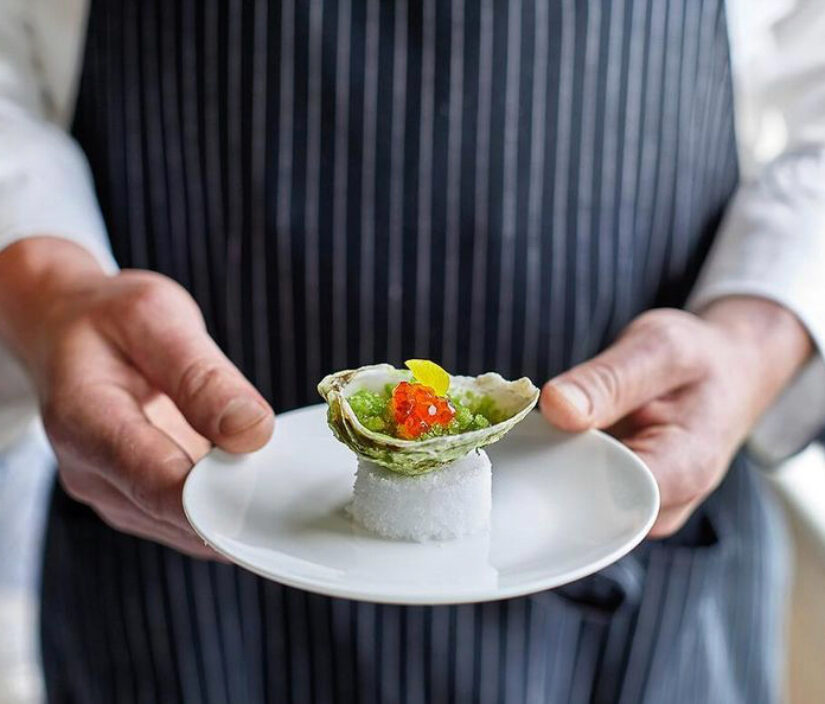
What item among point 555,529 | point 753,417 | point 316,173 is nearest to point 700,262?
point 753,417

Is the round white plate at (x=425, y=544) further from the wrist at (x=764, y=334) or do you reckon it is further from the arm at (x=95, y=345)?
the wrist at (x=764, y=334)

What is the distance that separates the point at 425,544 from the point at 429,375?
12cm

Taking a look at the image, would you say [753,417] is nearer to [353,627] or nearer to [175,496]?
[353,627]

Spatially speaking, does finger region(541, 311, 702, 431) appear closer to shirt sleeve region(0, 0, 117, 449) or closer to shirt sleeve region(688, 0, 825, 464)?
shirt sleeve region(688, 0, 825, 464)

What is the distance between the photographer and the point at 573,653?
1.12m

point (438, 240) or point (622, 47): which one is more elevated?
point (622, 47)

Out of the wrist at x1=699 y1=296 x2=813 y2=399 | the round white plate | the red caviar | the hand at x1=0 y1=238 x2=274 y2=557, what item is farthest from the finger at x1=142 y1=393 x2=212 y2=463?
the wrist at x1=699 y1=296 x2=813 y2=399

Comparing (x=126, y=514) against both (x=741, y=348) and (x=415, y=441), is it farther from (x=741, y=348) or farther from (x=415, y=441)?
(x=741, y=348)

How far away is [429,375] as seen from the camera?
76 cm

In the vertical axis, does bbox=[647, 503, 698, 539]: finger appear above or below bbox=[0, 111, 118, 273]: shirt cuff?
below

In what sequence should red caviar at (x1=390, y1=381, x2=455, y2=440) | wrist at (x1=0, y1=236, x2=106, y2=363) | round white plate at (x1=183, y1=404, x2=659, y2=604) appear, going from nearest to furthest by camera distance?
round white plate at (x1=183, y1=404, x2=659, y2=604), red caviar at (x1=390, y1=381, x2=455, y2=440), wrist at (x1=0, y1=236, x2=106, y2=363)

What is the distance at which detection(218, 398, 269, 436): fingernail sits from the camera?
0.76m

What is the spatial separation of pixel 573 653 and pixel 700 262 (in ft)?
1.46

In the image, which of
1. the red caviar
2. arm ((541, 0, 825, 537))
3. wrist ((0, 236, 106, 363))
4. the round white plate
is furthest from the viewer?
wrist ((0, 236, 106, 363))
